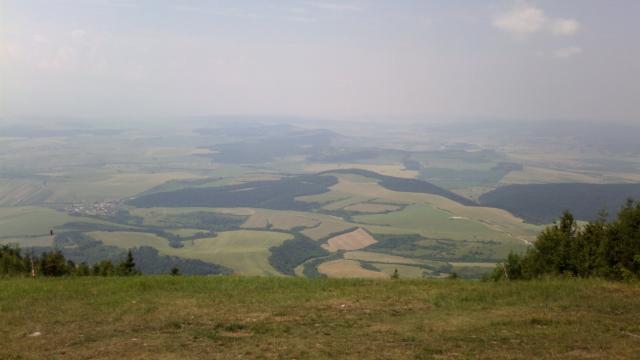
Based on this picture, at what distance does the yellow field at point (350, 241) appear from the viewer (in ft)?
281

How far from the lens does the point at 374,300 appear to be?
1788cm

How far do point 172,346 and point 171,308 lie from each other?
4.25m

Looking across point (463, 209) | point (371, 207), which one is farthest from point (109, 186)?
point (463, 209)

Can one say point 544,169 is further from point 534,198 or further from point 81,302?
point 81,302

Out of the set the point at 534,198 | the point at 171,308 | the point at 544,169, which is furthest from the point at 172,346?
the point at 544,169

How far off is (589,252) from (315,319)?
50.6 ft

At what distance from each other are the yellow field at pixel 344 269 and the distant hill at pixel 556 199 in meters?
49.9

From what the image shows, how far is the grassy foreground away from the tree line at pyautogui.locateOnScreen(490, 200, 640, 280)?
3.45 meters

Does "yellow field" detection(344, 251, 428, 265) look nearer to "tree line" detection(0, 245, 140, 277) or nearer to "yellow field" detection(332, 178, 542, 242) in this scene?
"yellow field" detection(332, 178, 542, 242)

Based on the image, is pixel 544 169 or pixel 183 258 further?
pixel 544 169

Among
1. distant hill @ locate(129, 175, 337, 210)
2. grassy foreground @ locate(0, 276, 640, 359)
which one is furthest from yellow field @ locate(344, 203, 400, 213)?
grassy foreground @ locate(0, 276, 640, 359)

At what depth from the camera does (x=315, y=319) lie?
51.0ft

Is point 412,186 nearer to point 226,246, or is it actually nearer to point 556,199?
point 556,199

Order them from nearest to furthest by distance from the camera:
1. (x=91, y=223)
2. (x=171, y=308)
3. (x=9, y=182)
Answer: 1. (x=171, y=308)
2. (x=91, y=223)
3. (x=9, y=182)
